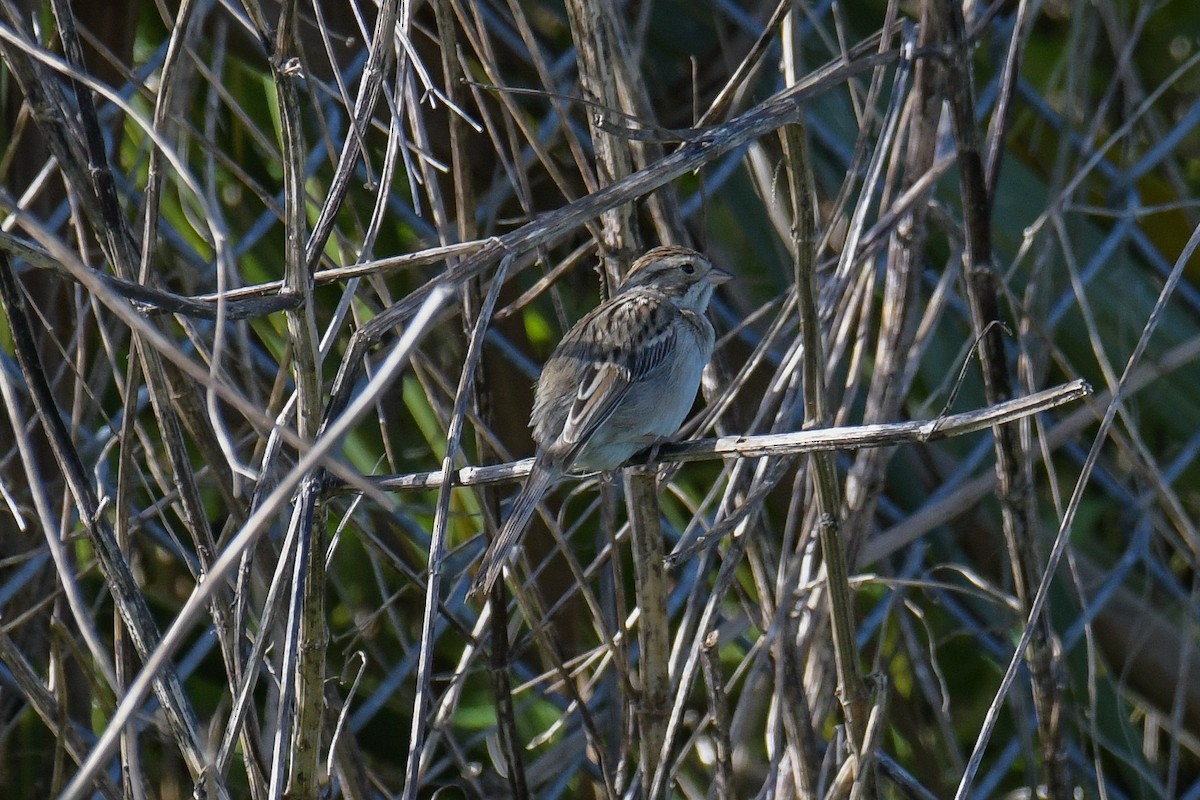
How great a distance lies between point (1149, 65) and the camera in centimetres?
459

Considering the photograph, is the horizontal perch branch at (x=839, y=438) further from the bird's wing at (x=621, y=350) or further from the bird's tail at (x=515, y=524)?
the bird's wing at (x=621, y=350)

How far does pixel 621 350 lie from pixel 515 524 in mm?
807

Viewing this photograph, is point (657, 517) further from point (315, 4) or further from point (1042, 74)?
point (1042, 74)

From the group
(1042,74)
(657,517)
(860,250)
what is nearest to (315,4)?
(657,517)

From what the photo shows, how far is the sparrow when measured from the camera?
2703 mm

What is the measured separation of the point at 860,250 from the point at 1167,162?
1.58 m

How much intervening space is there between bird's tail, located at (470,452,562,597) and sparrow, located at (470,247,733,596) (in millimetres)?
175

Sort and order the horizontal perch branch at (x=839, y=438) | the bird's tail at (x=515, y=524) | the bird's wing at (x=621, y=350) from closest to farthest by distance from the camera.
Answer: the horizontal perch branch at (x=839, y=438), the bird's tail at (x=515, y=524), the bird's wing at (x=621, y=350)

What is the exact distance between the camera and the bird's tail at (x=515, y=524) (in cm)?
207

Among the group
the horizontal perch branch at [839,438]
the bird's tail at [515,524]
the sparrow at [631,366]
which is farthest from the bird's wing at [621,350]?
the horizontal perch branch at [839,438]

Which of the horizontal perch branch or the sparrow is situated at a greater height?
the horizontal perch branch

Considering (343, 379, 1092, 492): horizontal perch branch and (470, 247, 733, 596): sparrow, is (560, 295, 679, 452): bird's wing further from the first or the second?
(343, 379, 1092, 492): horizontal perch branch

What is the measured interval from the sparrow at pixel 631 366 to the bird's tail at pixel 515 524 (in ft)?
0.57

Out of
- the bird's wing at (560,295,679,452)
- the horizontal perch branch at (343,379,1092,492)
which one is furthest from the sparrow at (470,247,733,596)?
the horizontal perch branch at (343,379,1092,492)
